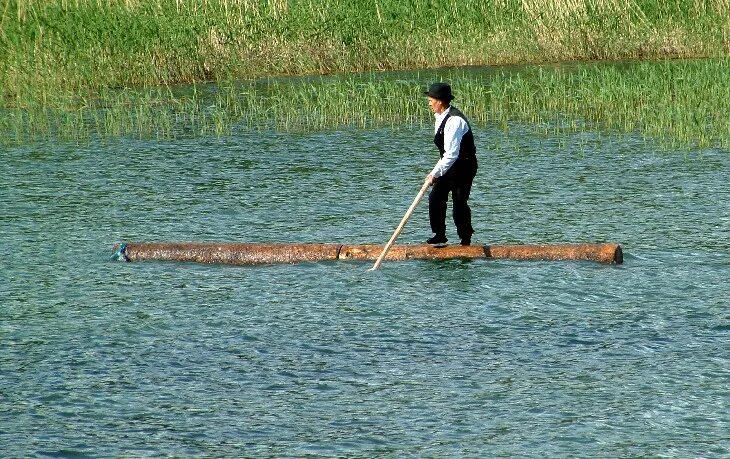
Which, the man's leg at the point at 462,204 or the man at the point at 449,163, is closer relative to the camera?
the man at the point at 449,163

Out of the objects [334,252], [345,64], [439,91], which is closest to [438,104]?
[439,91]

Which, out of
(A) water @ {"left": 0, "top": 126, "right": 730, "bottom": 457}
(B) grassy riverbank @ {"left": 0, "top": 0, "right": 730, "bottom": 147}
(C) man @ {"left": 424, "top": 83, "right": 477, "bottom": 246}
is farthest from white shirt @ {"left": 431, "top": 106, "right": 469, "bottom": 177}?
(B) grassy riverbank @ {"left": 0, "top": 0, "right": 730, "bottom": 147}

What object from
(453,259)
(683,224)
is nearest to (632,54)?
(683,224)

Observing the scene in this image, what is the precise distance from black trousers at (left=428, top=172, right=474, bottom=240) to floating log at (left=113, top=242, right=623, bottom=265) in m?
0.28

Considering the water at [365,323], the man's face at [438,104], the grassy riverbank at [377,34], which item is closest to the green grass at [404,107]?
the grassy riverbank at [377,34]

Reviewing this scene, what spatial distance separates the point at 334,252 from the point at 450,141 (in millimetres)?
1322

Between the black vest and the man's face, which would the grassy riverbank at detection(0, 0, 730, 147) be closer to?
the black vest

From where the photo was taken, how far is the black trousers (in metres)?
11.2

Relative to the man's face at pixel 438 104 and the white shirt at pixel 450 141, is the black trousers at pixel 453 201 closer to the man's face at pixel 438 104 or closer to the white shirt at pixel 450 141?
the white shirt at pixel 450 141

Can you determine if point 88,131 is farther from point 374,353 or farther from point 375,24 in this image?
point 374,353

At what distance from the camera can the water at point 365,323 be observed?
7488 millimetres

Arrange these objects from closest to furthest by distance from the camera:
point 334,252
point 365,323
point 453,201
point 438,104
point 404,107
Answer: point 365,323, point 438,104, point 453,201, point 334,252, point 404,107

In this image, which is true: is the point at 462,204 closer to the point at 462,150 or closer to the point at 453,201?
the point at 453,201

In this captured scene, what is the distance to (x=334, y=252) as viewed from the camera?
11.2m
